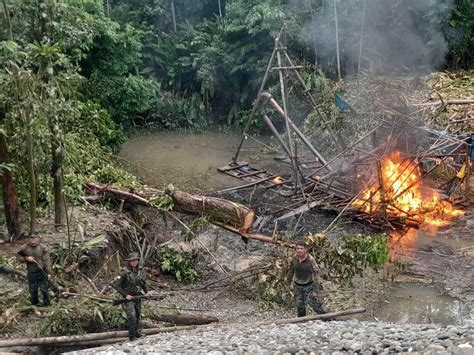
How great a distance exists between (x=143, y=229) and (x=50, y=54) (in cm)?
428

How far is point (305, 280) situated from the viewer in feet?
29.7

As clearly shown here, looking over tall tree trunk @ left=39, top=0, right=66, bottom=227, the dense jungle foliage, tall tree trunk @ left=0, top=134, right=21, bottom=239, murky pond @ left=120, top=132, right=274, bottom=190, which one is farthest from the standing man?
the dense jungle foliage

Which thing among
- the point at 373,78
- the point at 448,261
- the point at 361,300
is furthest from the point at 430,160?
the point at 373,78

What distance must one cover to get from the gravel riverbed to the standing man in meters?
0.74

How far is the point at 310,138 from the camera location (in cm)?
1886

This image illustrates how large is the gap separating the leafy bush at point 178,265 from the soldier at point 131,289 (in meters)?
2.88

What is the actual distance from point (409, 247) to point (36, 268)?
7.57 meters

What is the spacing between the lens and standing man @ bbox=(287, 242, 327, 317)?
29.5ft

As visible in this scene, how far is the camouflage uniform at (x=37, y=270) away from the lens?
8.91 meters

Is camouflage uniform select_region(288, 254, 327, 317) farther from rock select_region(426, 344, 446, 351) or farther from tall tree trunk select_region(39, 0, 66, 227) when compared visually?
tall tree trunk select_region(39, 0, 66, 227)

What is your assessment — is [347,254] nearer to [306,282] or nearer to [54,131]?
[306,282]

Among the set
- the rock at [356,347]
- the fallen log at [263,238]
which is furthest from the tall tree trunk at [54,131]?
the rock at [356,347]

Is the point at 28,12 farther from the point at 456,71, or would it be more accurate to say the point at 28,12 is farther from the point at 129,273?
the point at 456,71

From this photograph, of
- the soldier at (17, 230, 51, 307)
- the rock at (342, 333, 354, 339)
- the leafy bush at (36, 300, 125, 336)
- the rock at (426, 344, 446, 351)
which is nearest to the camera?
the rock at (426, 344, 446, 351)
